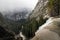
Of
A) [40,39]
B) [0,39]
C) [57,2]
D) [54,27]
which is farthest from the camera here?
[57,2]

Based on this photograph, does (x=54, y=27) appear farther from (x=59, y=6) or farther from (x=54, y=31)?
(x=59, y=6)

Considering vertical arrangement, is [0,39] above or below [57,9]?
below

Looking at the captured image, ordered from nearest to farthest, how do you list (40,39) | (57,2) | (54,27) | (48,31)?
(40,39), (48,31), (54,27), (57,2)

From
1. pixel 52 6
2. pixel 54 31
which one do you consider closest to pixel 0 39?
pixel 52 6

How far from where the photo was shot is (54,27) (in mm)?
37500

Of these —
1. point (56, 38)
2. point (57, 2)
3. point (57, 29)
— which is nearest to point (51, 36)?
point (56, 38)

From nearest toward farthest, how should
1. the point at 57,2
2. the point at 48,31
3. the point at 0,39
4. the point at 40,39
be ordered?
the point at 40,39, the point at 48,31, the point at 0,39, the point at 57,2

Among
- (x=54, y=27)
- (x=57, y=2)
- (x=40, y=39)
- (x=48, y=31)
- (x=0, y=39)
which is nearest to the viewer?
(x=40, y=39)

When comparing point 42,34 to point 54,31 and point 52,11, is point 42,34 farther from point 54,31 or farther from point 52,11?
point 52,11

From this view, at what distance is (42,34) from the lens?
109 feet

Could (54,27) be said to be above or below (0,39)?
above

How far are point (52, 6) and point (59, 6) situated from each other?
3382mm

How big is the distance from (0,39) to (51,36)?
141 ft

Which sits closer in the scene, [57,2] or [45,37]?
[45,37]
